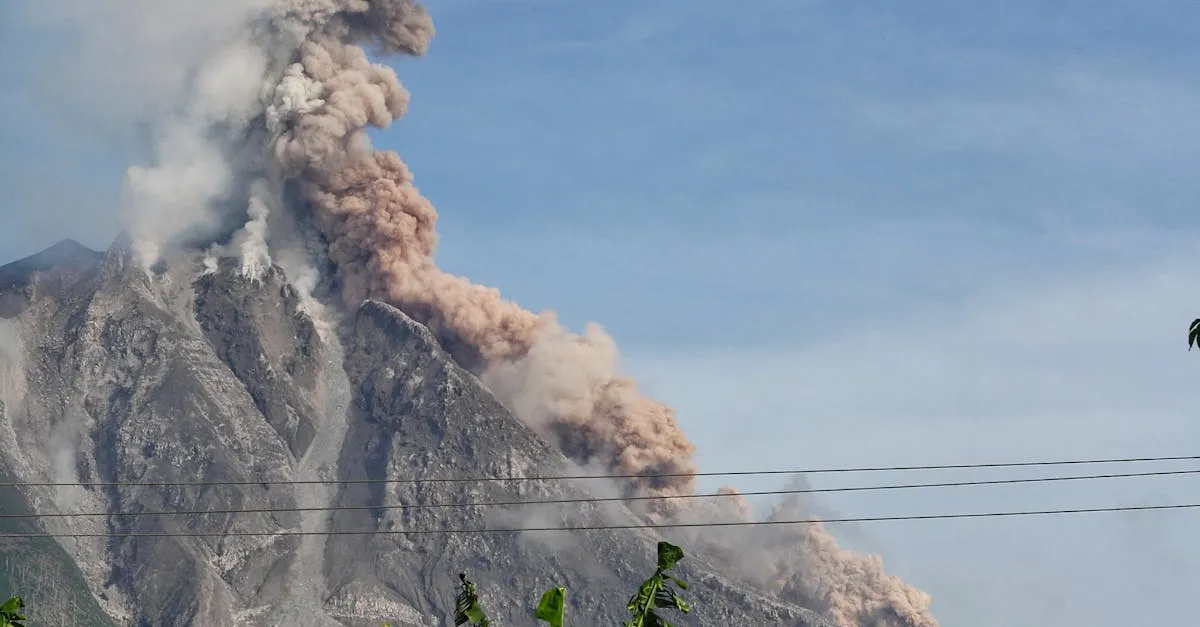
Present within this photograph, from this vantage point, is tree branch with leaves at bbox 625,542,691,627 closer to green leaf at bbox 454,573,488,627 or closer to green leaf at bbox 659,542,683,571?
green leaf at bbox 659,542,683,571

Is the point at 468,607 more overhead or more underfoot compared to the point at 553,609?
more overhead

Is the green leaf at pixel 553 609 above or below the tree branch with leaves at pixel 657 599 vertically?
below

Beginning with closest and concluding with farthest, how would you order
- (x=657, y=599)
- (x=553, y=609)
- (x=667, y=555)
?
(x=553, y=609), (x=667, y=555), (x=657, y=599)

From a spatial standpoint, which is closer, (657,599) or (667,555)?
(667,555)

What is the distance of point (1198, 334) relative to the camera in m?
22.8

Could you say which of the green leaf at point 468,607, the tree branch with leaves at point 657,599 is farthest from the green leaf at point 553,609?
the green leaf at point 468,607

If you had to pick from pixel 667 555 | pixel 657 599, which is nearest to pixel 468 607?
pixel 657 599

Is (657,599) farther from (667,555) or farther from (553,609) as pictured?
(553,609)

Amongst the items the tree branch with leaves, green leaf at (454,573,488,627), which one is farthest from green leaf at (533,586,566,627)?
green leaf at (454,573,488,627)

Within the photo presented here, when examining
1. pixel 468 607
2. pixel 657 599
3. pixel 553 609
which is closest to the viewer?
pixel 553 609

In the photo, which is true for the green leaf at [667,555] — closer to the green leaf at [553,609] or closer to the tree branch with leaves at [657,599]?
the tree branch with leaves at [657,599]

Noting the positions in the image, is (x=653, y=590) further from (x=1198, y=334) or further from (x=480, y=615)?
(x=1198, y=334)

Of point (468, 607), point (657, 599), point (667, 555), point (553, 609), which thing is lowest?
point (553, 609)

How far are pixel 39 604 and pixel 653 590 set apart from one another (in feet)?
612
